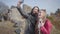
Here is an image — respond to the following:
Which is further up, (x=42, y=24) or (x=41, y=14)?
(x=41, y=14)

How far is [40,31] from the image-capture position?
69.0 inches

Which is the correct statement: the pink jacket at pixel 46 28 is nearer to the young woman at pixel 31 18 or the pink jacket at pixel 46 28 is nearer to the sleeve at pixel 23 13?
the young woman at pixel 31 18

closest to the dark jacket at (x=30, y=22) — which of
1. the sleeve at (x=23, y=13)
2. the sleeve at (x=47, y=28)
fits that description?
the sleeve at (x=23, y=13)

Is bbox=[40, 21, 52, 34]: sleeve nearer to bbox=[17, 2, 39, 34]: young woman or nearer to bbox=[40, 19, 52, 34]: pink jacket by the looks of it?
bbox=[40, 19, 52, 34]: pink jacket

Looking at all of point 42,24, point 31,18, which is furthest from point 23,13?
point 42,24

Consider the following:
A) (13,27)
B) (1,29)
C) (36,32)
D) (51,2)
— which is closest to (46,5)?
(51,2)

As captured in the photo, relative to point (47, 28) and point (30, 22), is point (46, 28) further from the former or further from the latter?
point (30, 22)

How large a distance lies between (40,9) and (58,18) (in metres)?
0.23

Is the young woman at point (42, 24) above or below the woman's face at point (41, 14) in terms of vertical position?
below

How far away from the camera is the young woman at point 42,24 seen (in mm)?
1755

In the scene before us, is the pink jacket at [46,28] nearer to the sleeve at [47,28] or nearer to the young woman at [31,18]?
the sleeve at [47,28]

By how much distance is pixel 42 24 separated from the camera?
5.79ft

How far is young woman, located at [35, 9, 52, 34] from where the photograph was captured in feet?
5.76

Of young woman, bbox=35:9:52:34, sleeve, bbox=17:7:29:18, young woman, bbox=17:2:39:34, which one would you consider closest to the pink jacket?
young woman, bbox=35:9:52:34
